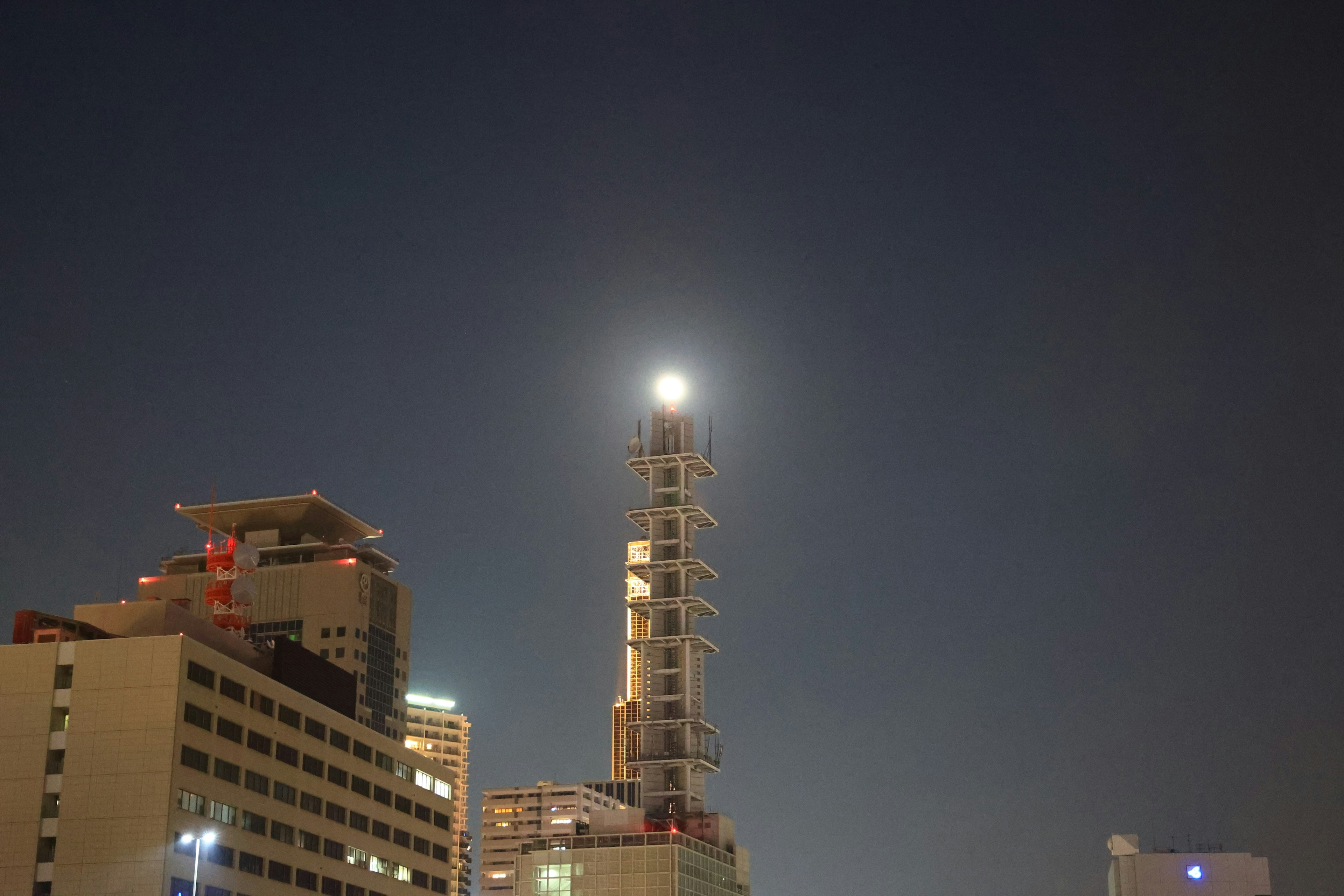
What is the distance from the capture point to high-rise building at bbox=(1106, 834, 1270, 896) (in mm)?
184625

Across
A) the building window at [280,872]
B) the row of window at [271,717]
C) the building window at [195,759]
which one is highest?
the row of window at [271,717]

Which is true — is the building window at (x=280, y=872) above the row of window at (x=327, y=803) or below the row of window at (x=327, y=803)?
below

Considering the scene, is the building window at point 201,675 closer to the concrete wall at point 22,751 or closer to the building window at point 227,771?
the building window at point 227,771

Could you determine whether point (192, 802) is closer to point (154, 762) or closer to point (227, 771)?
point (154, 762)

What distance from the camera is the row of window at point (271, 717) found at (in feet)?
439

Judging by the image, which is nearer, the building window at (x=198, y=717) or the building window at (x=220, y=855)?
the building window at (x=198, y=717)

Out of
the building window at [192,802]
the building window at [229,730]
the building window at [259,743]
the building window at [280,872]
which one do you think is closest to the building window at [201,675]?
the building window at [229,730]

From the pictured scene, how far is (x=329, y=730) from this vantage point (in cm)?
15962

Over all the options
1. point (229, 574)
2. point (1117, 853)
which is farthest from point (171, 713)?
point (1117, 853)

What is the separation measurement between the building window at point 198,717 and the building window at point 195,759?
203cm

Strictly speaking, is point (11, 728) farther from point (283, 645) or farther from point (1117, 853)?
point (1117, 853)

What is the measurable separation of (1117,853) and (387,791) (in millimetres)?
84385

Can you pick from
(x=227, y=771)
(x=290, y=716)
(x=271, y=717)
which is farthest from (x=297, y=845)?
(x=227, y=771)

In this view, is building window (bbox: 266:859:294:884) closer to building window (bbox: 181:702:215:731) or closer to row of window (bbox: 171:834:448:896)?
row of window (bbox: 171:834:448:896)
